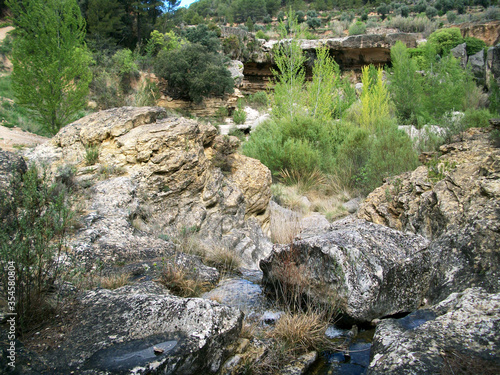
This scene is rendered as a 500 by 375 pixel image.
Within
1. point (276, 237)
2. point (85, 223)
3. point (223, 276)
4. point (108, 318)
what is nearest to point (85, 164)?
point (85, 223)

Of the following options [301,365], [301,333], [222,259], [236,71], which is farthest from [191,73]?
[301,365]

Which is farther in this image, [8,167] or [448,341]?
[8,167]

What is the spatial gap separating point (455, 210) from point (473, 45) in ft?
96.9

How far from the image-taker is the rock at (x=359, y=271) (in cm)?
353

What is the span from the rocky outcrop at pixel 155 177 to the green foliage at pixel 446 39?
27.9m

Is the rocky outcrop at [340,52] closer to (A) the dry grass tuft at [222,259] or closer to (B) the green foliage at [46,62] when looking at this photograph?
(B) the green foliage at [46,62]

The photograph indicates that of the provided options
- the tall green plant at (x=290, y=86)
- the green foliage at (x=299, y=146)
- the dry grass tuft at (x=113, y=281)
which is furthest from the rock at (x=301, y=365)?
the tall green plant at (x=290, y=86)

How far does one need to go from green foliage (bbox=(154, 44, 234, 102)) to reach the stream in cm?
1757

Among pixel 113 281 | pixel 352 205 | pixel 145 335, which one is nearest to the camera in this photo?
pixel 145 335

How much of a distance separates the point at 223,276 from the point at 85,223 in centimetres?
192

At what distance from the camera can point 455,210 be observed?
471 centimetres

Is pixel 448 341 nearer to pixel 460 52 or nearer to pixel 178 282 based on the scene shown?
pixel 178 282

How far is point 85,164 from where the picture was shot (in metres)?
6.28

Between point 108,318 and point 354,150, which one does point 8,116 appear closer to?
point 354,150
